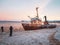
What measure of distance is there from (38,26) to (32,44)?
2095cm

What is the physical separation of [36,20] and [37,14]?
2952 mm

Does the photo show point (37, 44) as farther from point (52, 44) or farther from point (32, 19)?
point (32, 19)

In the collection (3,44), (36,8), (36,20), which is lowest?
(3,44)

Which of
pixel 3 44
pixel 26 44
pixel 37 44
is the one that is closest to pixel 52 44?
pixel 37 44

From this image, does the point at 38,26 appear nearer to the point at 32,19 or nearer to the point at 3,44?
the point at 32,19

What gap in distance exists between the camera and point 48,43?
12219 millimetres

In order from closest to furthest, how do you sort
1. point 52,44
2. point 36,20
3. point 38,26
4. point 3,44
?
point 52,44 < point 3,44 < point 38,26 < point 36,20

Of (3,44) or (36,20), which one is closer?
(3,44)

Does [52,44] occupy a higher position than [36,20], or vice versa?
[36,20]

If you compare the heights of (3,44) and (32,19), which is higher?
(32,19)

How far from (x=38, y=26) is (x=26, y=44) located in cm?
2092

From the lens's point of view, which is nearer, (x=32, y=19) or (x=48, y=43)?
(x=48, y=43)

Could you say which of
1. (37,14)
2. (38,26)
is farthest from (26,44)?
(37,14)

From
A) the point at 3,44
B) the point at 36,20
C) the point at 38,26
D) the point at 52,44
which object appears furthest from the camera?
the point at 36,20
